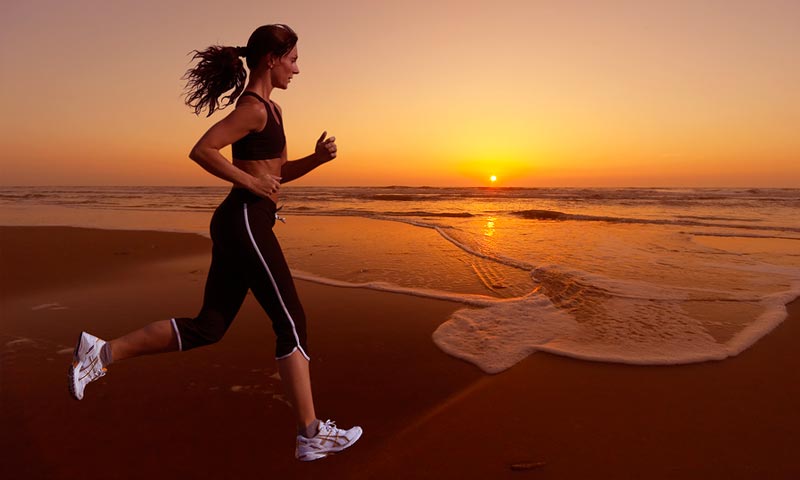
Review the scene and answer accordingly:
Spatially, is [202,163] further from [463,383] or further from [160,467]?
[463,383]

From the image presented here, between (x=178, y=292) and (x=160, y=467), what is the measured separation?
3725mm

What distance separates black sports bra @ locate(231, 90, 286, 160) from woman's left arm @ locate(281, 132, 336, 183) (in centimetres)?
31

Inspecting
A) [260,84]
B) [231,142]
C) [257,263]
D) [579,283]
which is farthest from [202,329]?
[579,283]

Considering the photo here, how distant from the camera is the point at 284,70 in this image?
2363 mm

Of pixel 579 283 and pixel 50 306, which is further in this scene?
pixel 579 283

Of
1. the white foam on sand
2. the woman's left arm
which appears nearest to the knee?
the woman's left arm

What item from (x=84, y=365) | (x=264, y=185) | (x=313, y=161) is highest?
(x=313, y=161)

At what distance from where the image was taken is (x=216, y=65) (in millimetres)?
2428

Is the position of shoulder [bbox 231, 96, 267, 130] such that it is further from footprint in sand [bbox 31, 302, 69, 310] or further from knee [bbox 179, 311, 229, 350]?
footprint in sand [bbox 31, 302, 69, 310]

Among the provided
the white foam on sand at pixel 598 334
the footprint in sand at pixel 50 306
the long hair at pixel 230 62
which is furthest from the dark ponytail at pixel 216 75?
the footprint in sand at pixel 50 306

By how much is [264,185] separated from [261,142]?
0.79 feet

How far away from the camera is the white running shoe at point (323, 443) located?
2.18 metres

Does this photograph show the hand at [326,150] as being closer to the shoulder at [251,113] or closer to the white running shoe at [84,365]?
the shoulder at [251,113]

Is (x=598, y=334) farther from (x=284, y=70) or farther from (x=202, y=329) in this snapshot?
(x=284, y=70)
